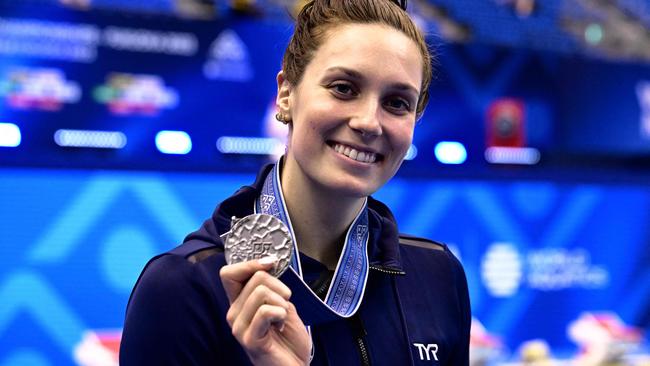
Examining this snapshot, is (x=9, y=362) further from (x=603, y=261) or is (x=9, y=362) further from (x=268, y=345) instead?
(x=603, y=261)

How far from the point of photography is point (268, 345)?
→ 43.2 inches

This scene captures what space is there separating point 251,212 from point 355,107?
0.69 feet

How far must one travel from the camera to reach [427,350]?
136 centimetres

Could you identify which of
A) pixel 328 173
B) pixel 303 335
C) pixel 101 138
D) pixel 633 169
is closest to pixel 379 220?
pixel 328 173

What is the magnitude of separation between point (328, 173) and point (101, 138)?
2637 millimetres

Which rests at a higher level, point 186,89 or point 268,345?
point 186,89

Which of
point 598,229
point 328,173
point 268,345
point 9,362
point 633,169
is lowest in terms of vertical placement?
point 268,345

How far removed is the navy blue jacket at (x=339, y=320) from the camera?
1203 millimetres

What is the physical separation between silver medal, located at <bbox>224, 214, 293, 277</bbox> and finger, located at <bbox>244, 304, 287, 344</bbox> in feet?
0.23

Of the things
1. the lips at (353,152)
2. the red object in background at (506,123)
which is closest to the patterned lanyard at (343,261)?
the lips at (353,152)

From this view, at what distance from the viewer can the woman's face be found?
1248 millimetres

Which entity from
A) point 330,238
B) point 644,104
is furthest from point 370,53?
point 644,104

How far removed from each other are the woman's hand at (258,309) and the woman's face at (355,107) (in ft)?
0.67

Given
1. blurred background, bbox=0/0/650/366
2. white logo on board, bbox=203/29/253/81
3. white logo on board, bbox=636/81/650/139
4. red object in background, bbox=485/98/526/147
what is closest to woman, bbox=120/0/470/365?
blurred background, bbox=0/0/650/366
